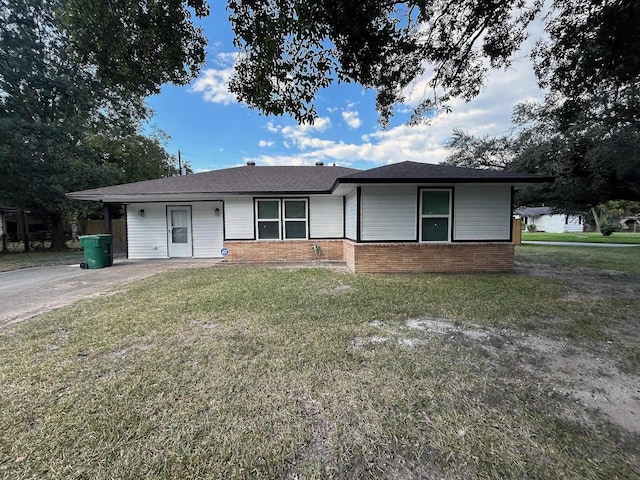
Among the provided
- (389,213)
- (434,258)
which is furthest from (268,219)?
(434,258)

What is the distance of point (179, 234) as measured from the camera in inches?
436

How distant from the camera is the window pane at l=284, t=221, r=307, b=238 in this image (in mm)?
10164

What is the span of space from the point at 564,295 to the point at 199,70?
27.0 ft

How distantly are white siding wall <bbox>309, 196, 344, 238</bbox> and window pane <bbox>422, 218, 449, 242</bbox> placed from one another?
3300 millimetres

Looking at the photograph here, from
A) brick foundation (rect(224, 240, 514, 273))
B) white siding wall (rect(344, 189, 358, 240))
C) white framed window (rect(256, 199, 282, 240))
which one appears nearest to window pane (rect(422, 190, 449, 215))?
brick foundation (rect(224, 240, 514, 273))

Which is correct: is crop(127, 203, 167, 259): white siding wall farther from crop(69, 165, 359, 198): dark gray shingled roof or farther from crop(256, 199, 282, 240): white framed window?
Result: crop(256, 199, 282, 240): white framed window

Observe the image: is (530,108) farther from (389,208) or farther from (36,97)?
(36,97)

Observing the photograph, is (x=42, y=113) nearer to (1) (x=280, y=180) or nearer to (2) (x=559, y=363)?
(1) (x=280, y=180)

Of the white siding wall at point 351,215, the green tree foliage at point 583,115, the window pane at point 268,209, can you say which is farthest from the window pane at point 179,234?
the green tree foliage at point 583,115

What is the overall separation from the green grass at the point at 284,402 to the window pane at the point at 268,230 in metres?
5.85

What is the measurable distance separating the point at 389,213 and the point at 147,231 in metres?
9.32

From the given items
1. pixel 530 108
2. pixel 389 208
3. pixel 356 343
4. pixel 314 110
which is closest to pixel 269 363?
pixel 356 343

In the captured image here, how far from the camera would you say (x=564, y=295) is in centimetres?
546

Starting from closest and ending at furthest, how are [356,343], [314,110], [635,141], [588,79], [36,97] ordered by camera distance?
[356,343] → [314,110] → [588,79] → [635,141] → [36,97]
